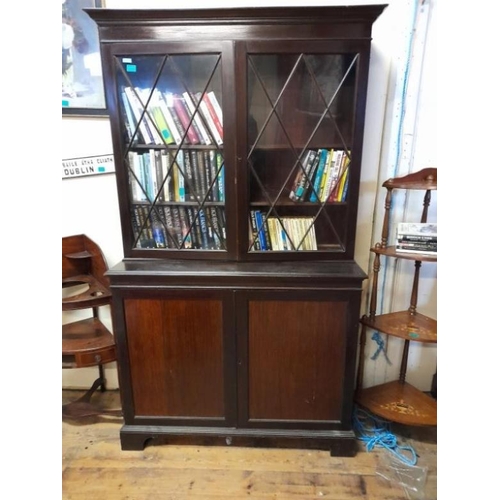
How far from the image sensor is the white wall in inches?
58.0

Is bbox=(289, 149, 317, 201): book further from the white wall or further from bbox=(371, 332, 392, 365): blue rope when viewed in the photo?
bbox=(371, 332, 392, 365): blue rope

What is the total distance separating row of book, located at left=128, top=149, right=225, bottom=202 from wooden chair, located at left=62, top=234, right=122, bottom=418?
1.69 ft

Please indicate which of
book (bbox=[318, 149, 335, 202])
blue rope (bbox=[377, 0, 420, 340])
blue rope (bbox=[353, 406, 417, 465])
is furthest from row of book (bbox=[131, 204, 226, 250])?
blue rope (bbox=[353, 406, 417, 465])

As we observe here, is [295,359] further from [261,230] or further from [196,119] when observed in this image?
[196,119]

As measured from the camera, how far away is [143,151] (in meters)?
1.43

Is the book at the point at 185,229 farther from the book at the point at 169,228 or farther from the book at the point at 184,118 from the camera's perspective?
the book at the point at 184,118

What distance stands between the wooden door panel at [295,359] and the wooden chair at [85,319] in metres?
0.74

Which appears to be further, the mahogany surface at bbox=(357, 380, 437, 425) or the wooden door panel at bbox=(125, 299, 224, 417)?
the mahogany surface at bbox=(357, 380, 437, 425)

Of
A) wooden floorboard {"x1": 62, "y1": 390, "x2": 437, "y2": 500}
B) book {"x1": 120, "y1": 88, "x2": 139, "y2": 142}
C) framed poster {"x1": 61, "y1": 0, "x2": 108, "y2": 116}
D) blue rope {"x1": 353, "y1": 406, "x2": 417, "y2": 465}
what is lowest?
wooden floorboard {"x1": 62, "y1": 390, "x2": 437, "y2": 500}

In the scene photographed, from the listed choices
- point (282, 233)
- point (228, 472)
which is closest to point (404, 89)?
point (282, 233)

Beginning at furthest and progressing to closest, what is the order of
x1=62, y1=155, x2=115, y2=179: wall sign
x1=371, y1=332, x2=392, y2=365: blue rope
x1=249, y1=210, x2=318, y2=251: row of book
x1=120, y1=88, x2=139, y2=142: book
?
x1=371, y1=332, x2=392, y2=365: blue rope < x1=62, y1=155, x2=115, y2=179: wall sign < x1=249, y1=210, x2=318, y2=251: row of book < x1=120, y1=88, x2=139, y2=142: book

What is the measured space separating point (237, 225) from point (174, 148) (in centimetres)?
44
